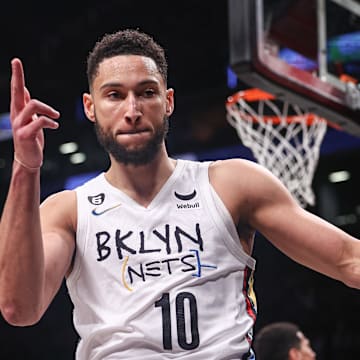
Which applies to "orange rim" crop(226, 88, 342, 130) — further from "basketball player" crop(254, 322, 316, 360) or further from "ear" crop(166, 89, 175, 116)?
"ear" crop(166, 89, 175, 116)

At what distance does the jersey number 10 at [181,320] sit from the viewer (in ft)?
8.25

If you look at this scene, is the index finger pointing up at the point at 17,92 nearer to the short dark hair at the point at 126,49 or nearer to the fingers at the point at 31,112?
the fingers at the point at 31,112

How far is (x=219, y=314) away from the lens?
2.59 metres

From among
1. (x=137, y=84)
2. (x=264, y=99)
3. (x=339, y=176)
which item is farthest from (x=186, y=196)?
(x=339, y=176)

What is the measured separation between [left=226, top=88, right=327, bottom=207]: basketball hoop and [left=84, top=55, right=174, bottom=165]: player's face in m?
3.37

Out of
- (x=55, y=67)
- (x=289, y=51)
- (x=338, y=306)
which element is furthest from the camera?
(x=55, y=67)

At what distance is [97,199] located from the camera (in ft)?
9.29

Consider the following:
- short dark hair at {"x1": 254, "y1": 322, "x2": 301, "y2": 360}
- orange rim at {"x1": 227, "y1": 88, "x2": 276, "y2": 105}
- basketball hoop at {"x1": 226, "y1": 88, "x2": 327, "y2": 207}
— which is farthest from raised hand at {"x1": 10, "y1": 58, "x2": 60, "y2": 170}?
orange rim at {"x1": 227, "y1": 88, "x2": 276, "y2": 105}

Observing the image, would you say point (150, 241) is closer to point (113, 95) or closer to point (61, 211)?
point (61, 211)

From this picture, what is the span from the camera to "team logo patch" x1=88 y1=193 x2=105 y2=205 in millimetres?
2818

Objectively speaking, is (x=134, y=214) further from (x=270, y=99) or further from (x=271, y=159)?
(x=270, y=99)

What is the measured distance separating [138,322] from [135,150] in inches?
21.5

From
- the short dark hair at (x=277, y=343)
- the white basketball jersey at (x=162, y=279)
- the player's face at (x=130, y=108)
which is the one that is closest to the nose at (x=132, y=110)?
the player's face at (x=130, y=108)

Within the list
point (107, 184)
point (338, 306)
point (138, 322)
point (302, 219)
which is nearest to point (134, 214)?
point (107, 184)
